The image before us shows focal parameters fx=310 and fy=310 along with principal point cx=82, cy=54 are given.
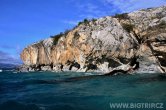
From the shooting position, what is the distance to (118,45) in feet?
210

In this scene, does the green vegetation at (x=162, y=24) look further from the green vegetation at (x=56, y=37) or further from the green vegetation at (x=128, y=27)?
the green vegetation at (x=56, y=37)

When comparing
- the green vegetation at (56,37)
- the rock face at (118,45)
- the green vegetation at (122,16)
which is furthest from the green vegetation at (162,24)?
the green vegetation at (56,37)

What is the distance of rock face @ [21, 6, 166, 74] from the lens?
177ft

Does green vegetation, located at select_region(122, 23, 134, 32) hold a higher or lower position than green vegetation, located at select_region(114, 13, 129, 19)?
lower

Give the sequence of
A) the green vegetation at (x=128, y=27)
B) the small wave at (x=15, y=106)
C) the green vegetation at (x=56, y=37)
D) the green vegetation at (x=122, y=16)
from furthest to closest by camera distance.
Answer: the green vegetation at (x=56, y=37), the green vegetation at (x=122, y=16), the green vegetation at (x=128, y=27), the small wave at (x=15, y=106)

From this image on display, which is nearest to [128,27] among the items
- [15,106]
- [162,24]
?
[162,24]

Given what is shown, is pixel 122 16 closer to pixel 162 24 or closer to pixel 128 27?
pixel 128 27

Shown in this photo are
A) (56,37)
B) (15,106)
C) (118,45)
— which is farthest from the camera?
(56,37)

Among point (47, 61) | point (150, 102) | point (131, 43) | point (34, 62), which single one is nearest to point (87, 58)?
point (131, 43)

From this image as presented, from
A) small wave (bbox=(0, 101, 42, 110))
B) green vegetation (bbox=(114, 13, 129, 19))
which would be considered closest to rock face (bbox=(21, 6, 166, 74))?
green vegetation (bbox=(114, 13, 129, 19))

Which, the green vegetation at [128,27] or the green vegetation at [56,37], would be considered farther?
the green vegetation at [56,37]

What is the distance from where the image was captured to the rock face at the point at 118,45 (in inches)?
2119

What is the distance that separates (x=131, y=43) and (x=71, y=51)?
22.7 meters

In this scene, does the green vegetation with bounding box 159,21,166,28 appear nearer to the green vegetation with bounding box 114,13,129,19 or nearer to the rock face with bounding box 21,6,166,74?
the rock face with bounding box 21,6,166,74
